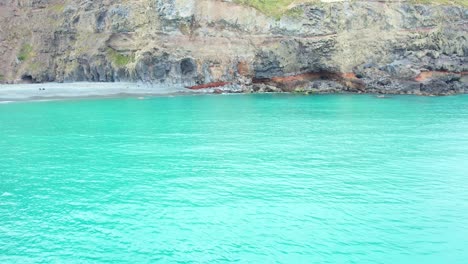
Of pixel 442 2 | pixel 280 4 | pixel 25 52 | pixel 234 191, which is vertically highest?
pixel 442 2

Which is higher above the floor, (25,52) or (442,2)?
(442,2)

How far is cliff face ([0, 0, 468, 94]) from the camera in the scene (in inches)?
3110

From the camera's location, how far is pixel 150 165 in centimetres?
2942

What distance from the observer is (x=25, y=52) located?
301 feet

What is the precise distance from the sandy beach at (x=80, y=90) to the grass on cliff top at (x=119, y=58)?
4.73 meters

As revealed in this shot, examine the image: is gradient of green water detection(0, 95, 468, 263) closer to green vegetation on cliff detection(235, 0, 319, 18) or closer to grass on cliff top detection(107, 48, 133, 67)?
grass on cliff top detection(107, 48, 133, 67)

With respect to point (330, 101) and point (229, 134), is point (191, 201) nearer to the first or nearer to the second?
point (229, 134)

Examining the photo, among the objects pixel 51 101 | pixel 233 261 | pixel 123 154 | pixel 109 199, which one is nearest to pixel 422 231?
pixel 233 261

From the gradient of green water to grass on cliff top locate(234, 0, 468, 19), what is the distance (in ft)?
137

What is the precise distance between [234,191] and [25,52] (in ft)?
266

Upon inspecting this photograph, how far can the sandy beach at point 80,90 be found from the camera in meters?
73.1

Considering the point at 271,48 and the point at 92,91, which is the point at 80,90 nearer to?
the point at 92,91

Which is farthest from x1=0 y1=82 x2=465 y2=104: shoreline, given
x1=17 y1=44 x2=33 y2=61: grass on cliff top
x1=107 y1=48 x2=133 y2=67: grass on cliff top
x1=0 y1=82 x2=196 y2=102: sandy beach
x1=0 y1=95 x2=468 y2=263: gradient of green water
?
x1=0 y1=95 x2=468 y2=263: gradient of green water

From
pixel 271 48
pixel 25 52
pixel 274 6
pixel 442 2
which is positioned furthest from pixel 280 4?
pixel 25 52
